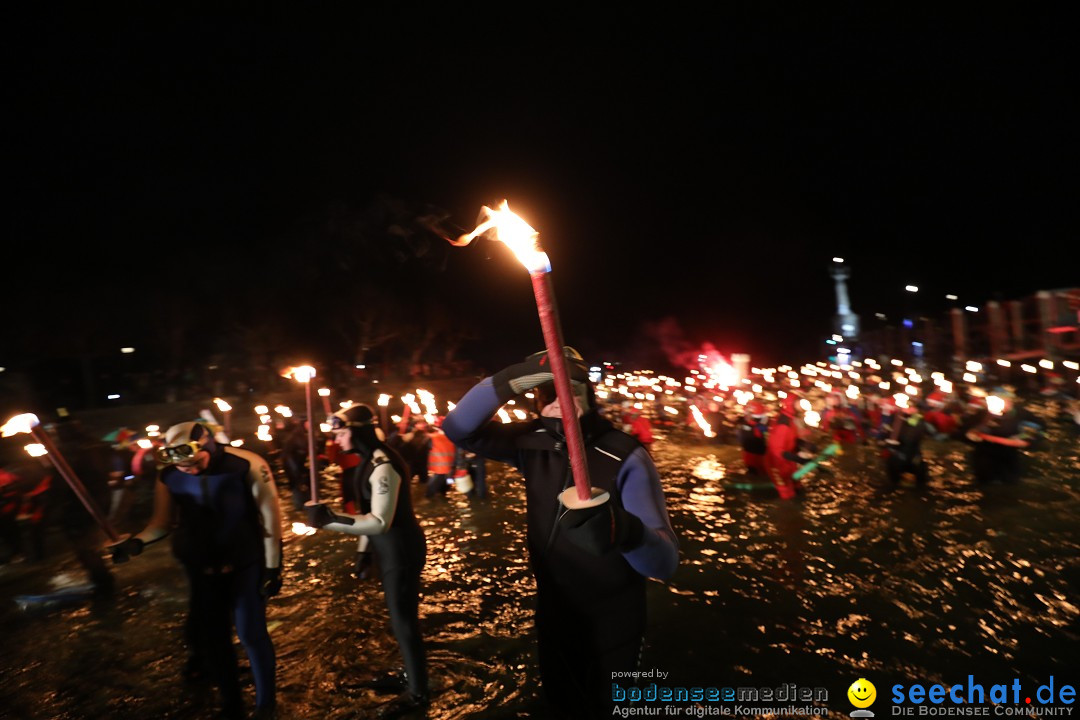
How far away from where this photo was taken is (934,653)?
4.89 metres

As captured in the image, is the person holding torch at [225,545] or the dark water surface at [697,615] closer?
the person holding torch at [225,545]

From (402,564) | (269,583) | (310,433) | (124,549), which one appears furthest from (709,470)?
(124,549)

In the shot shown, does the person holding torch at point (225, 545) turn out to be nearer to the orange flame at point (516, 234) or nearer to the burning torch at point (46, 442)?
the burning torch at point (46, 442)

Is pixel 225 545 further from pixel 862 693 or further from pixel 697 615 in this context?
pixel 862 693

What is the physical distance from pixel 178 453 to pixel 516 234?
318 centimetres

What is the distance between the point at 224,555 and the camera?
4.06 metres

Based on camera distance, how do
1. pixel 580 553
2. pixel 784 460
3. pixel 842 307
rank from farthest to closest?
1. pixel 842 307
2. pixel 784 460
3. pixel 580 553

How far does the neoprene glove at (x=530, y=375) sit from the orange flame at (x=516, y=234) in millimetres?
616

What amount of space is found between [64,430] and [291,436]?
4.34 meters

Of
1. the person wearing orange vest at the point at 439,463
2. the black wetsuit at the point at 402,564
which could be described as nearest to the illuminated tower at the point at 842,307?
the person wearing orange vest at the point at 439,463

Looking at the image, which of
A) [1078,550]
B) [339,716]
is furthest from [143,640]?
[1078,550]

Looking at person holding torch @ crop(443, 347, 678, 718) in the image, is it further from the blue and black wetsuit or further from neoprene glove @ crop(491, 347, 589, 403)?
the blue and black wetsuit

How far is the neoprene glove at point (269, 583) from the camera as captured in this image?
423cm

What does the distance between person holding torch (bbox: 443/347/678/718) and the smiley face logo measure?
246 cm
